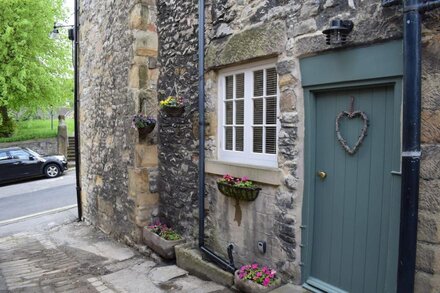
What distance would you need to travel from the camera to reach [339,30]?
2975 mm

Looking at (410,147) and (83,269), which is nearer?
(410,147)

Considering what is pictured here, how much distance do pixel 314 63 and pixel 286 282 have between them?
2.09 m

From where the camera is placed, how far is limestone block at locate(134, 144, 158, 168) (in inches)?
225

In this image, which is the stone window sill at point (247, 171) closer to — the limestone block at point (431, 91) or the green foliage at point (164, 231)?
the green foliage at point (164, 231)

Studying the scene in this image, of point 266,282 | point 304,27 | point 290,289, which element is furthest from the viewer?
point 266,282

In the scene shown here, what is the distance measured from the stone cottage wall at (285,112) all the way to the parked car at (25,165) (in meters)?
12.2

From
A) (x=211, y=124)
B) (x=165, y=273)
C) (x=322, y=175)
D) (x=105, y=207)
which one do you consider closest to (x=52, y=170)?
(x=105, y=207)

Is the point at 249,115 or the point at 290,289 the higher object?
the point at 249,115

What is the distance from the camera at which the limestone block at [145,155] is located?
5.71m

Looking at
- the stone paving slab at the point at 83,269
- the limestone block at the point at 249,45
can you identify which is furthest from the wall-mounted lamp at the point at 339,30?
the stone paving slab at the point at 83,269

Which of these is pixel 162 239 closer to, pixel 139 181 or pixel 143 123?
pixel 139 181

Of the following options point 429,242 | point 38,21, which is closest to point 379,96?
point 429,242

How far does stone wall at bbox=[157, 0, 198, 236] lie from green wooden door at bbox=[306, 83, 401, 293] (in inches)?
75.8

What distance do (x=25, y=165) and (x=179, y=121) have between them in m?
11.6
